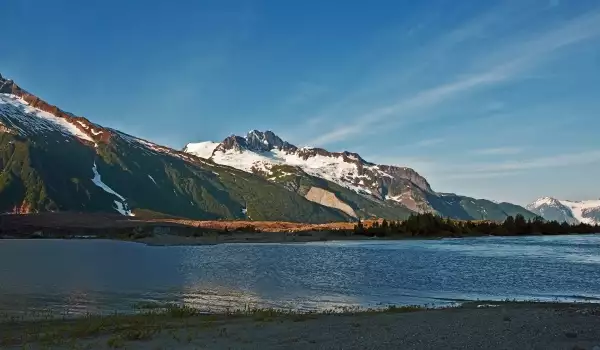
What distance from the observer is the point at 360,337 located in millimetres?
22516

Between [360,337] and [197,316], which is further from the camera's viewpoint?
[197,316]

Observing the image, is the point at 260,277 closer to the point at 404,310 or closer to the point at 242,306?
the point at 242,306

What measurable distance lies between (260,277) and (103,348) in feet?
133

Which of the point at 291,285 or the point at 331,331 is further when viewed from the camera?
the point at 291,285

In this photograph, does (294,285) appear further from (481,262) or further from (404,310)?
(481,262)

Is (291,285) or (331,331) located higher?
(331,331)

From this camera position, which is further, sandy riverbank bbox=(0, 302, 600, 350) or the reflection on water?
the reflection on water

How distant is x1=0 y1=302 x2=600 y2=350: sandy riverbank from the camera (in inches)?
834

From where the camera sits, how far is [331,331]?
24.0 meters

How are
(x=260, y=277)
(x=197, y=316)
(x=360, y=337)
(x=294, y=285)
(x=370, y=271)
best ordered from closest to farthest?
(x=360, y=337)
(x=197, y=316)
(x=294, y=285)
(x=260, y=277)
(x=370, y=271)

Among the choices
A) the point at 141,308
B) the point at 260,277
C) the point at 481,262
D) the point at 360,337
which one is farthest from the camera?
the point at 481,262

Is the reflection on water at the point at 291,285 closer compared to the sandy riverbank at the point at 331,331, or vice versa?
the sandy riverbank at the point at 331,331

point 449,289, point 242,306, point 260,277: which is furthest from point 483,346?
point 260,277

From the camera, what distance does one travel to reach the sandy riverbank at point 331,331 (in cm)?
2117
